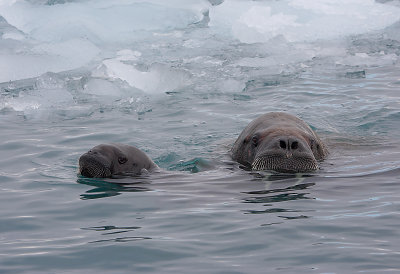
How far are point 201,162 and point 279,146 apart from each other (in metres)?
1.45

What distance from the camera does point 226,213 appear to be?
17.1 feet

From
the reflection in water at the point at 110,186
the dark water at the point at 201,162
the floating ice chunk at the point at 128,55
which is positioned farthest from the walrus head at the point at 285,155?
the floating ice chunk at the point at 128,55

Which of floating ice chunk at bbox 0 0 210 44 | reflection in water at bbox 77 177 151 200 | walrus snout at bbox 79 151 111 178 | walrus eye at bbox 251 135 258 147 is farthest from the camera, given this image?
floating ice chunk at bbox 0 0 210 44

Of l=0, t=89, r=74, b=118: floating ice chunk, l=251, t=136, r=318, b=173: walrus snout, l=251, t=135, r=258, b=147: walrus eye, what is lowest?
l=251, t=136, r=318, b=173: walrus snout

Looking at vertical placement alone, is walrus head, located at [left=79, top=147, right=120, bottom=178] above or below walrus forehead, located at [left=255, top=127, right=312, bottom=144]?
below

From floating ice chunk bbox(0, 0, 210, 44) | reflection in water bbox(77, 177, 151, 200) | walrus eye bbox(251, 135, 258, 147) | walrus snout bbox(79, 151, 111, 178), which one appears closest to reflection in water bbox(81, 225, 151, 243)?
reflection in water bbox(77, 177, 151, 200)

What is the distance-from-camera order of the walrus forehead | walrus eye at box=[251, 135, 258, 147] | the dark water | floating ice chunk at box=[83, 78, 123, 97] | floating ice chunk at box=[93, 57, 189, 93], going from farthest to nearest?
1. floating ice chunk at box=[93, 57, 189, 93]
2. floating ice chunk at box=[83, 78, 123, 97]
3. walrus eye at box=[251, 135, 258, 147]
4. the walrus forehead
5. the dark water

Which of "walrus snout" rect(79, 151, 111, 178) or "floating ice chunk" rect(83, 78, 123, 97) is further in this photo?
"floating ice chunk" rect(83, 78, 123, 97)

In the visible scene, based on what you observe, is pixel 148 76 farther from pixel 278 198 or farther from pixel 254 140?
pixel 278 198

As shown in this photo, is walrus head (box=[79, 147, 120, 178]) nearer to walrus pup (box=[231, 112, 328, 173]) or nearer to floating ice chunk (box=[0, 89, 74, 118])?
walrus pup (box=[231, 112, 328, 173])

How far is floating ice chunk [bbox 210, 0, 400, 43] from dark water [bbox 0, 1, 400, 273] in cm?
38

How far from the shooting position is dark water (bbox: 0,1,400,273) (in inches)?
169

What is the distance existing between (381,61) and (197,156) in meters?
7.27

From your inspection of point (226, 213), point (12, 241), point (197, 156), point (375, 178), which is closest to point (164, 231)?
point (226, 213)
